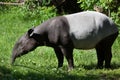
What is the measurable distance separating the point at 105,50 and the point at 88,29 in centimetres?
74

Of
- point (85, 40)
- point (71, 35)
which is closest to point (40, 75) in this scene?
point (71, 35)

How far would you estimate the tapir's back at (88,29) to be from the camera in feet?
32.1

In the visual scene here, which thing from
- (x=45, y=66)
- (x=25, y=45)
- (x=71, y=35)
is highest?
(x=71, y=35)

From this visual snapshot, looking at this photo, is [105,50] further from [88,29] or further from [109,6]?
[109,6]

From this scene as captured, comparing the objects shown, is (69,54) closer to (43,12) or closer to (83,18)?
(83,18)

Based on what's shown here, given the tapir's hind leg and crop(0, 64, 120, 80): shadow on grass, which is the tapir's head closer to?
crop(0, 64, 120, 80): shadow on grass

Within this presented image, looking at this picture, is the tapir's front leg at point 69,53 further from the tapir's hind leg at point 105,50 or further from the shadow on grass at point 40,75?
the tapir's hind leg at point 105,50

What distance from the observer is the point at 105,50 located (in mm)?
10172

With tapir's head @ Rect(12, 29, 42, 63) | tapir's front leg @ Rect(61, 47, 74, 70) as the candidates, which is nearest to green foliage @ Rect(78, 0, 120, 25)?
tapir's front leg @ Rect(61, 47, 74, 70)

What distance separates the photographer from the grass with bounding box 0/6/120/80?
8750 mm

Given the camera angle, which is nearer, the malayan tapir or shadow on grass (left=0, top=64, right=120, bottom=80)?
shadow on grass (left=0, top=64, right=120, bottom=80)

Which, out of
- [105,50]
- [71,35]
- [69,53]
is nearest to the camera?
[71,35]

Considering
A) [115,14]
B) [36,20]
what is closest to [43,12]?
[36,20]

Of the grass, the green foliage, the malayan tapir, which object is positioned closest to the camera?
the grass
